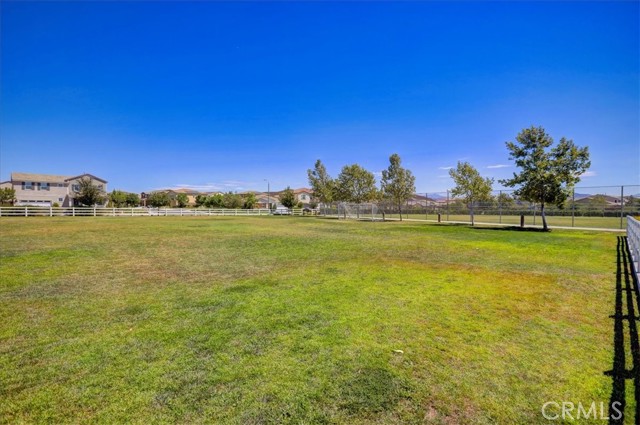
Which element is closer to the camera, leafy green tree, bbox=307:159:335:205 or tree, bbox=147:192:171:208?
leafy green tree, bbox=307:159:335:205

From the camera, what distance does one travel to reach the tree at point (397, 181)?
40875 millimetres

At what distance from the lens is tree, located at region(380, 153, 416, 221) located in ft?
134

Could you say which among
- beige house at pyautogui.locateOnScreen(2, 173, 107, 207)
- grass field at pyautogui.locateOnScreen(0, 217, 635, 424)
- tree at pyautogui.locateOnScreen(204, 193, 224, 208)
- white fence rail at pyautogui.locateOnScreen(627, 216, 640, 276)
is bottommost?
grass field at pyautogui.locateOnScreen(0, 217, 635, 424)

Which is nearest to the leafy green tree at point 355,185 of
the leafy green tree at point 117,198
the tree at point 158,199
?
the tree at point 158,199

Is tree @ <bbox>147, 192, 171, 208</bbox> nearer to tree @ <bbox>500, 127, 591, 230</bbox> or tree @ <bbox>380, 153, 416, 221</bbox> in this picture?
tree @ <bbox>380, 153, 416, 221</bbox>

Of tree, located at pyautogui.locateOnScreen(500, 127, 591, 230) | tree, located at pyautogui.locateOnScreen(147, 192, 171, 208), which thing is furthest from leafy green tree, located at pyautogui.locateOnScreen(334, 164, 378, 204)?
tree, located at pyautogui.locateOnScreen(147, 192, 171, 208)

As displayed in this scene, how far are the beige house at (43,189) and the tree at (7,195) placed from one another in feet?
3.98

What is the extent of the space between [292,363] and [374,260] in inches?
267

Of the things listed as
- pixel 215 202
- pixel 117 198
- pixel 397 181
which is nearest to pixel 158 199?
pixel 117 198

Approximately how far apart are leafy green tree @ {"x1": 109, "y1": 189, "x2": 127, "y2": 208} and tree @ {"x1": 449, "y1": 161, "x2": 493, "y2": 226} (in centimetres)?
6649

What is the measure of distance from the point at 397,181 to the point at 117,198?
5967cm

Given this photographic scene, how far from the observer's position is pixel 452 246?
525 inches

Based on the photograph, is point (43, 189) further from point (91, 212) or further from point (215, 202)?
point (215, 202)

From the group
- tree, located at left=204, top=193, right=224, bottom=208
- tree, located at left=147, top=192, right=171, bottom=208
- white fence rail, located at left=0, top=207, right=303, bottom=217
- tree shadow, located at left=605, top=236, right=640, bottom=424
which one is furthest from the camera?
tree, located at left=204, top=193, right=224, bottom=208
